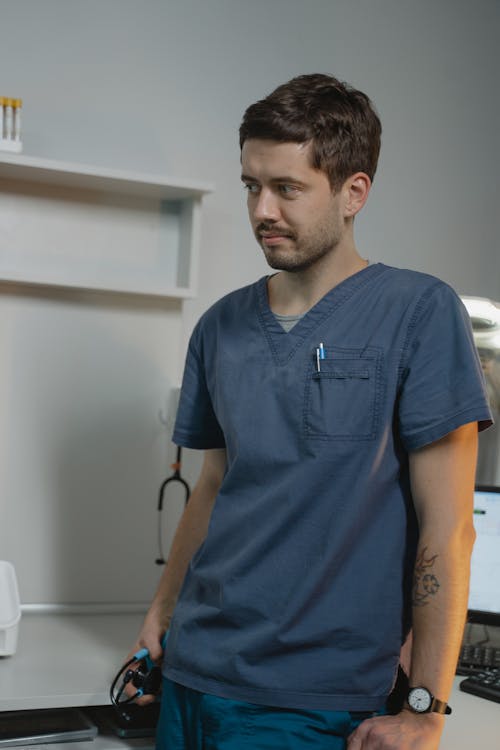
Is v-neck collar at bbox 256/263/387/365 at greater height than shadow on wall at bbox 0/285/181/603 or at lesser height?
greater

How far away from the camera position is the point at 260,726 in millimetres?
1328

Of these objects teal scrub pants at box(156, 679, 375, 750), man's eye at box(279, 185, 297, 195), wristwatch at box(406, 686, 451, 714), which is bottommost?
teal scrub pants at box(156, 679, 375, 750)

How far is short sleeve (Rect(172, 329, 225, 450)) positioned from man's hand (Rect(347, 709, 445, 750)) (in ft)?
1.92

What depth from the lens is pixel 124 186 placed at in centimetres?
223

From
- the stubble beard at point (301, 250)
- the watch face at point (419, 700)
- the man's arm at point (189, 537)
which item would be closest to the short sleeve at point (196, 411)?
the man's arm at point (189, 537)

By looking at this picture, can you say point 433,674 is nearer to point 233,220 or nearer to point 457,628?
point 457,628

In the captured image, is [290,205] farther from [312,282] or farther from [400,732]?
[400,732]

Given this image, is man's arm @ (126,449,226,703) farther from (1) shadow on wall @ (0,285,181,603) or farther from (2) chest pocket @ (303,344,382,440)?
(1) shadow on wall @ (0,285,181,603)

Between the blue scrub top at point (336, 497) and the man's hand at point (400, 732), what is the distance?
0.20 feet

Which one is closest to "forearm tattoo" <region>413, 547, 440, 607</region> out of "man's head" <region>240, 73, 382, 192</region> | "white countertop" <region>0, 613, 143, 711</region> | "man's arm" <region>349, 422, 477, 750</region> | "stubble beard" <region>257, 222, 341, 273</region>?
"man's arm" <region>349, 422, 477, 750</region>

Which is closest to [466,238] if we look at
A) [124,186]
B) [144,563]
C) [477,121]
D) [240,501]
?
[477,121]

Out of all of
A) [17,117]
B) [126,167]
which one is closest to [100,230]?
[126,167]

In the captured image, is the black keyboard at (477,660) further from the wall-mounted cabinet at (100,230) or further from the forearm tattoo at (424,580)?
the wall-mounted cabinet at (100,230)

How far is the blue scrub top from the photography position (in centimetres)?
131
